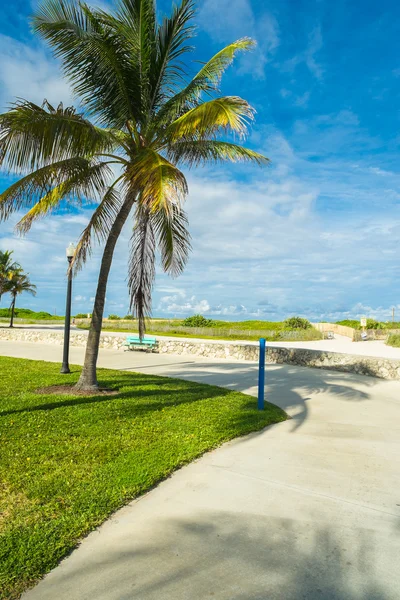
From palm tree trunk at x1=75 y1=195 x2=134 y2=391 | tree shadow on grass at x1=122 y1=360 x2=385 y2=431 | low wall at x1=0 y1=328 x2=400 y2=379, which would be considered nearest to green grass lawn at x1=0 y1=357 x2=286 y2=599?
tree shadow on grass at x1=122 y1=360 x2=385 y2=431

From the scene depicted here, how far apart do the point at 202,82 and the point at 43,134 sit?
3.45 meters

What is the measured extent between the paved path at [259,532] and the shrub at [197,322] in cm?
4174

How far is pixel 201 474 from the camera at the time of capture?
15.2 ft

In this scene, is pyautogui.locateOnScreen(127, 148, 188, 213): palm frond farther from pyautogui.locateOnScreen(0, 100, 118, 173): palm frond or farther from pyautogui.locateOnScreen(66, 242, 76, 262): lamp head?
pyautogui.locateOnScreen(66, 242, 76, 262): lamp head

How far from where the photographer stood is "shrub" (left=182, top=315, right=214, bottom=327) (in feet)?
157

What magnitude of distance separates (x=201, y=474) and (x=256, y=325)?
4925cm

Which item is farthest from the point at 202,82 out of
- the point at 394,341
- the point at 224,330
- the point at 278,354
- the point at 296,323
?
the point at 296,323

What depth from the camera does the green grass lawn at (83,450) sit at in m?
3.22

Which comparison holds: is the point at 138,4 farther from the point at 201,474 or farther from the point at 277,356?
the point at 277,356

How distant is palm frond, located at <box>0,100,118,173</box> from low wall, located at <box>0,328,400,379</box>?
9.97 m

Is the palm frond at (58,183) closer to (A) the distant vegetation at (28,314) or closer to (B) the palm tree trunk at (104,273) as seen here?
(B) the palm tree trunk at (104,273)

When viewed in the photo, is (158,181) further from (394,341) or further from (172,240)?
(394,341)

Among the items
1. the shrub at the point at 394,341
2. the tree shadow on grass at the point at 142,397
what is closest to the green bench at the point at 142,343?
the tree shadow on grass at the point at 142,397

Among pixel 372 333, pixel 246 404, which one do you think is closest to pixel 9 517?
pixel 246 404
